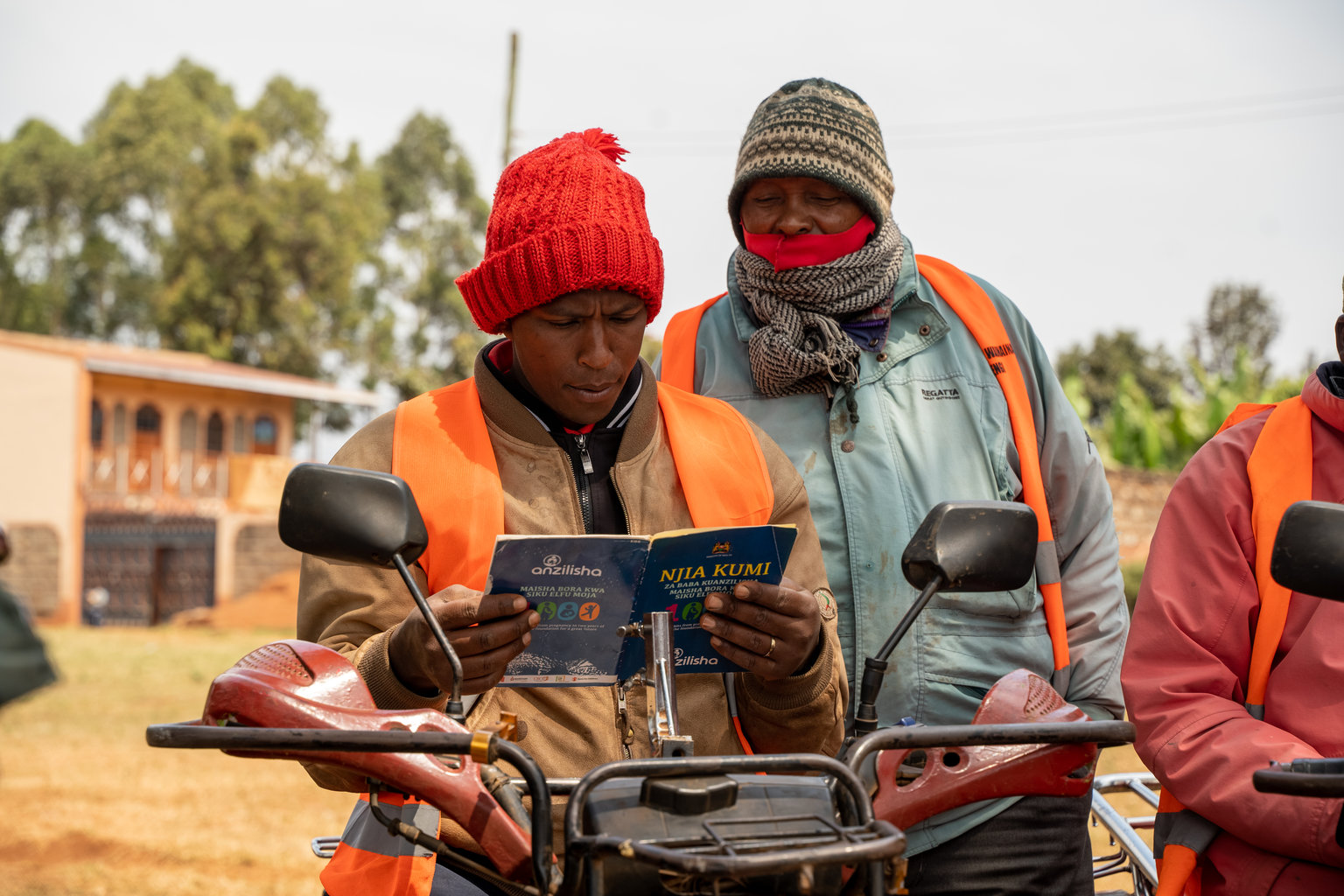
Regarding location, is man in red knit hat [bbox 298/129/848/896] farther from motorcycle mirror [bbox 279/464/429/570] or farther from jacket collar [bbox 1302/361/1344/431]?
jacket collar [bbox 1302/361/1344/431]

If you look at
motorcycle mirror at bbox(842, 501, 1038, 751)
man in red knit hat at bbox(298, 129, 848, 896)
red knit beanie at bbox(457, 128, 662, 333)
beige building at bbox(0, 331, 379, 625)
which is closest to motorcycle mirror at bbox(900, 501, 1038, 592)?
motorcycle mirror at bbox(842, 501, 1038, 751)

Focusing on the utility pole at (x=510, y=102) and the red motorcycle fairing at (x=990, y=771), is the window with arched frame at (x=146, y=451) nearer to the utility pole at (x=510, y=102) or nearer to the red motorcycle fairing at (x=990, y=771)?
the utility pole at (x=510, y=102)

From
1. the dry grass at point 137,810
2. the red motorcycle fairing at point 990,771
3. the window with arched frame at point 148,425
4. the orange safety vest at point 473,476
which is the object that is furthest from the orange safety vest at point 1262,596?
the window with arched frame at point 148,425

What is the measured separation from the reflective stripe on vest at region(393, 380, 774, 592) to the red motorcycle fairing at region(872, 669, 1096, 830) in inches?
31.6

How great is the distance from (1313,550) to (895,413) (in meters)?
1.56

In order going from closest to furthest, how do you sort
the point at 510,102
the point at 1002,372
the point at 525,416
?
1. the point at 525,416
2. the point at 1002,372
3. the point at 510,102

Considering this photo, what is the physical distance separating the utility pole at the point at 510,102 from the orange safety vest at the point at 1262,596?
15.8m

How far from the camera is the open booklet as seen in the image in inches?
77.8

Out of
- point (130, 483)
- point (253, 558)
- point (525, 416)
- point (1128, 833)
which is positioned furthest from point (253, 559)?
point (1128, 833)

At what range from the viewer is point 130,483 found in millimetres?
26594

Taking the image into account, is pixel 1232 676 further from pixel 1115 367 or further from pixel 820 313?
pixel 1115 367

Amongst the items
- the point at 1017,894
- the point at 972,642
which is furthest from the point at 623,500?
the point at 1017,894

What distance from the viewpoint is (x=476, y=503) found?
2432 millimetres

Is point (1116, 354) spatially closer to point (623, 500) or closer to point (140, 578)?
point (140, 578)
